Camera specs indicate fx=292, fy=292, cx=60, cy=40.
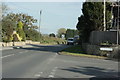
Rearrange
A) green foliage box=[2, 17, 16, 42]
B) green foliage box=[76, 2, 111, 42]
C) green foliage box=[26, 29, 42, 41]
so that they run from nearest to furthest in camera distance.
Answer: green foliage box=[76, 2, 111, 42], green foliage box=[2, 17, 16, 42], green foliage box=[26, 29, 42, 41]

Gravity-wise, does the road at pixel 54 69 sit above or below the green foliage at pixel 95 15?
below

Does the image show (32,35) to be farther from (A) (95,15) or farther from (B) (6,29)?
(A) (95,15)

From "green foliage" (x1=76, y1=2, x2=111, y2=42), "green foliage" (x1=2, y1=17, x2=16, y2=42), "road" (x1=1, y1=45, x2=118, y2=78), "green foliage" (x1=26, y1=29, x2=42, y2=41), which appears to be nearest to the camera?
"road" (x1=1, y1=45, x2=118, y2=78)

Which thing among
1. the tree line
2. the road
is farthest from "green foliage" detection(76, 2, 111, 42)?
the tree line

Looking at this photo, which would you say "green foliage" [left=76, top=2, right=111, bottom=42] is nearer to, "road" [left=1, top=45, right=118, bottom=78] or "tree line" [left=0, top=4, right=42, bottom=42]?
"road" [left=1, top=45, right=118, bottom=78]

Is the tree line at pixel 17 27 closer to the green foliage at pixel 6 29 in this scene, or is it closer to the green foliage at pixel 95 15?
the green foliage at pixel 6 29

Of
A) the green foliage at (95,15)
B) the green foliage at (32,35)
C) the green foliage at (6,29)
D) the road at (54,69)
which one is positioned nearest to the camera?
the road at (54,69)

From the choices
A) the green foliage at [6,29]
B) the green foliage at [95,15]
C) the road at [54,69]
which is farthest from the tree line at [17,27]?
the road at [54,69]

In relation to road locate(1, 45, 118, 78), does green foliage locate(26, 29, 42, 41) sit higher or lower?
higher

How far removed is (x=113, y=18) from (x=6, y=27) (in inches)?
1193

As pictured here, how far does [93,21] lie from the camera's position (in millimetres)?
36938

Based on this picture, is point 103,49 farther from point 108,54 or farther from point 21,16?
point 21,16

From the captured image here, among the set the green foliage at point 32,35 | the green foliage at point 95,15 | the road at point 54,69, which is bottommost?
the road at point 54,69

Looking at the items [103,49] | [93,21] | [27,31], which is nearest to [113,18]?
[93,21]
